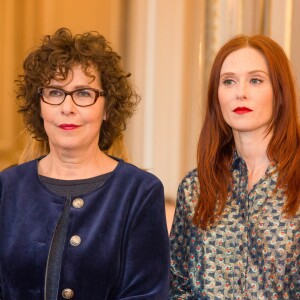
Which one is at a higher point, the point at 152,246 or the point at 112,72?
the point at 112,72

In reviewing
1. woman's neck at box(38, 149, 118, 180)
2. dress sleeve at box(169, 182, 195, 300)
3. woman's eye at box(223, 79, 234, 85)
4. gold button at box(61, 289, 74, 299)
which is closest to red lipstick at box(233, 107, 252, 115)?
woman's eye at box(223, 79, 234, 85)

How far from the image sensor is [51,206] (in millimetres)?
1974

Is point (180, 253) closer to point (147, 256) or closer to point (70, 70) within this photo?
point (147, 256)

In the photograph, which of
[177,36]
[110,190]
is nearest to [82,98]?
[110,190]

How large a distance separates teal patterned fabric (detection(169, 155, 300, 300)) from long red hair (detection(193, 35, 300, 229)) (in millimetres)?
29

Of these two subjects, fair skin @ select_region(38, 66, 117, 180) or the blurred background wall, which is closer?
fair skin @ select_region(38, 66, 117, 180)

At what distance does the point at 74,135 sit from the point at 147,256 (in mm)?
382

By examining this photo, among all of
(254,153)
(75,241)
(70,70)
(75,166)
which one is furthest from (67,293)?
(254,153)

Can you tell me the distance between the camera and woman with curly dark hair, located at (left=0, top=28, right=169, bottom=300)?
1915mm

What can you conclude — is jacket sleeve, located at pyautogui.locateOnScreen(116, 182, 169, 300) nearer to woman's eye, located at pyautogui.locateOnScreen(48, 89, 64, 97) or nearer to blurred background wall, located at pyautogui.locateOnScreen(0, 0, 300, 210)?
woman's eye, located at pyautogui.locateOnScreen(48, 89, 64, 97)

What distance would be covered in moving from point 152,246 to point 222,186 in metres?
0.40

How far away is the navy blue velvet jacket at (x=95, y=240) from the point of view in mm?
1911

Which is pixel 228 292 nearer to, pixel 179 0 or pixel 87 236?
pixel 87 236

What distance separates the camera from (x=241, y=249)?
7.10 ft
